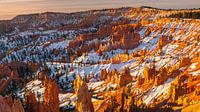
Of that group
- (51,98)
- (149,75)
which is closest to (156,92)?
(149,75)

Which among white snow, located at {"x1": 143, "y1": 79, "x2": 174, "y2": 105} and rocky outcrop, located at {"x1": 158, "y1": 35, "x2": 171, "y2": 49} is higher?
rocky outcrop, located at {"x1": 158, "y1": 35, "x2": 171, "y2": 49}

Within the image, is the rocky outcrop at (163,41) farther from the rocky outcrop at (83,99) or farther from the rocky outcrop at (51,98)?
the rocky outcrop at (83,99)

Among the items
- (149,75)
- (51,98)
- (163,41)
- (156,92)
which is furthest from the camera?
(163,41)

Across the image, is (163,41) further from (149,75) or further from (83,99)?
(83,99)

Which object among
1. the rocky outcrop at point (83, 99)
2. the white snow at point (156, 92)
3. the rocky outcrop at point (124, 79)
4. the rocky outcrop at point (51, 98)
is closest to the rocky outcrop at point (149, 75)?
the rocky outcrop at point (124, 79)

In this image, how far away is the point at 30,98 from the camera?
275 feet

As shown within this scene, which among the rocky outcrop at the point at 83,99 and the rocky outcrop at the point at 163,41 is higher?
the rocky outcrop at the point at 83,99

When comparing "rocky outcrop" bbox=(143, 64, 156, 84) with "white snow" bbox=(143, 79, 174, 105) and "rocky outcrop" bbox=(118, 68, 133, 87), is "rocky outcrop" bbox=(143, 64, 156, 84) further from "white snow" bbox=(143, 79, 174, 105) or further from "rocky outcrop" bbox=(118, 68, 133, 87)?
"white snow" bbox=(143, 79, 174, 105)

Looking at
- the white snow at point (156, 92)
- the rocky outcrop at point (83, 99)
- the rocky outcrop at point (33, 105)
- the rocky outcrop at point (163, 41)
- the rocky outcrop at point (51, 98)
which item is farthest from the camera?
the rocky outcrop at point (163, 41)

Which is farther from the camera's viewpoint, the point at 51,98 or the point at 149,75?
the point at 149,75

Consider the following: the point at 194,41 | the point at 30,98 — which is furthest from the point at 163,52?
the point at 30,98

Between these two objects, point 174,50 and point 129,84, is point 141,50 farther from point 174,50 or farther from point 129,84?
point 129,84

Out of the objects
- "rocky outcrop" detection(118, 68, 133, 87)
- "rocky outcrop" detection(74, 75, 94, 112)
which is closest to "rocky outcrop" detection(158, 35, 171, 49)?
"rocky outcrop" detection(118, 68, 133, 87)

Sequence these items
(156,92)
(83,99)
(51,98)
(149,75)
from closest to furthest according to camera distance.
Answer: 1. (83,99)
2. (51,98)
3. (156,92)
4. (149,75)
